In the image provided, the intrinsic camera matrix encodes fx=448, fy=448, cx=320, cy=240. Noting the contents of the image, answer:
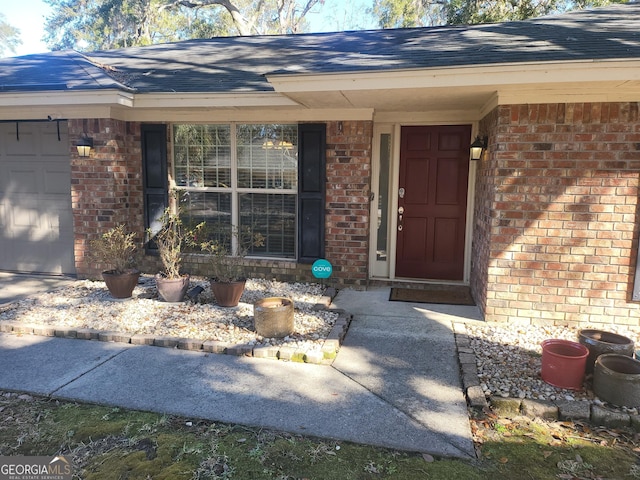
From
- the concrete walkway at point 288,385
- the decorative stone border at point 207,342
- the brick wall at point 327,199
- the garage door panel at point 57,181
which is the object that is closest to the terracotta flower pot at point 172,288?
the decorative stone border at point 207,342

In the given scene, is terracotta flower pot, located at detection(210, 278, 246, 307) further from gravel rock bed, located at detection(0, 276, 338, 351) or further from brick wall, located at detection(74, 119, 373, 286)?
brick wall, located at detection(74, 119, 373, 286)

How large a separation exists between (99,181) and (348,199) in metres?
3.21

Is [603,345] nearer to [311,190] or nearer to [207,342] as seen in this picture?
[207,342]

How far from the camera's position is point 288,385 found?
127 inches

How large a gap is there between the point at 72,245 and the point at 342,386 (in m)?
4.67

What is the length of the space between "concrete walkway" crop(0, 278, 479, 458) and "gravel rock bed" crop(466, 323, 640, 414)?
0.90 feet

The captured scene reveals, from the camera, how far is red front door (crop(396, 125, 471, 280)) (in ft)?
18.9

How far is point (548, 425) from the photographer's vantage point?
2.82 metres

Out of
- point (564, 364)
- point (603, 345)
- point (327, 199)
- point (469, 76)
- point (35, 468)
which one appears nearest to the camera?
point (35, 468)

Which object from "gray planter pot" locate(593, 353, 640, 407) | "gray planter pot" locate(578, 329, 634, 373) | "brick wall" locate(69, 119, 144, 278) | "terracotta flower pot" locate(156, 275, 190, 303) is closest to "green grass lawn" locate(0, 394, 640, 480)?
"gray planter pot" locate(593, 353, 640, 407)

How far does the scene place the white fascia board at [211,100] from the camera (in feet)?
16.5

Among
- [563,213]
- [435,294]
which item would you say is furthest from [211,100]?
[563,213]

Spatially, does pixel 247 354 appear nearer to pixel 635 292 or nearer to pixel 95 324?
pixel 95 324

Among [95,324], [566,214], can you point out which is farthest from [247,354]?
[566,214]
